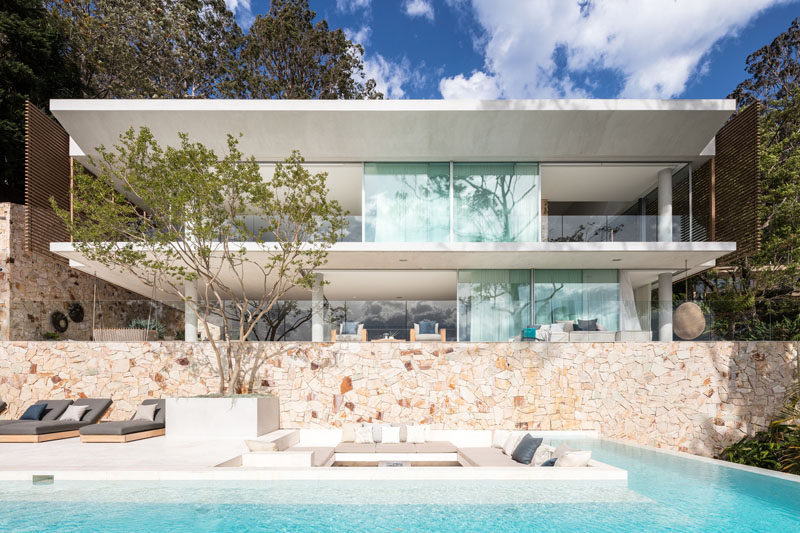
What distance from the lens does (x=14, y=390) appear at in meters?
11.8

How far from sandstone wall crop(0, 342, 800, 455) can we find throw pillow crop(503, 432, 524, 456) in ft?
8.53

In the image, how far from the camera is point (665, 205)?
44.8 feet

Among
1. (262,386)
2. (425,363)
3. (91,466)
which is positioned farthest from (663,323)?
(91,466)

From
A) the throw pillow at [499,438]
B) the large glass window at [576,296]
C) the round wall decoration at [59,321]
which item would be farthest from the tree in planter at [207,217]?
the large glass window at [576,296]

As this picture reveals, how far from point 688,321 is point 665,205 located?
3.55 meters

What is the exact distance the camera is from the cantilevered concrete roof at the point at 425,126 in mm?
11992

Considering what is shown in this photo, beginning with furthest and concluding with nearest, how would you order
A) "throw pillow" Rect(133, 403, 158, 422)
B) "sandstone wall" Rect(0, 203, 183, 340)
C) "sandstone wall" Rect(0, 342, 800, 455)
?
1. "sandstone wall" Rect(0, 203, 183, 340)
2. "sandstone wall" Rect(0, 342, 800, 455)
3. "throw pillow" Rect(133, 403, 158, 422)

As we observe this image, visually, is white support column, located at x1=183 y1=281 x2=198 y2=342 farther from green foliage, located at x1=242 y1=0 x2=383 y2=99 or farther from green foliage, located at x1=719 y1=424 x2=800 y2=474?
green foliage, located at x1=719 y1=424 x2=800 y2=474

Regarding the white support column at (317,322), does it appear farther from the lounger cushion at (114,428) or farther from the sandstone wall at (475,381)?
the lounger cushion at (114,428)

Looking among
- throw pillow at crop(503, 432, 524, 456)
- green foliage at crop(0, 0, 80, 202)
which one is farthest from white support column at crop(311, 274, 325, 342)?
green foliage at crop(0, 0, 80, 202)

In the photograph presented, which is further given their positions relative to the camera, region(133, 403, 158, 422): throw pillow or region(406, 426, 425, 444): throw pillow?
region(133, 403, 158, 422): throw pillow

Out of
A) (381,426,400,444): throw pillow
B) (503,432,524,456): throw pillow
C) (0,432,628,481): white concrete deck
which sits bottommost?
(381,426,400,444): throw pillow

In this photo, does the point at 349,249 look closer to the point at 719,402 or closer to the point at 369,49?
the point at 719,402

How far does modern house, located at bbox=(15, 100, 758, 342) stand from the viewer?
39.9 feet
